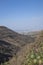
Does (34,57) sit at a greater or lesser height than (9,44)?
lesser

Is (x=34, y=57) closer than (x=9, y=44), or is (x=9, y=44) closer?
(x=34, y=57)

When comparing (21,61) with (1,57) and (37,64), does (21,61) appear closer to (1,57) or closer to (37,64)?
(37,64)

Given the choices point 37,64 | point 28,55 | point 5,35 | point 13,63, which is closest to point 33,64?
point 37,64

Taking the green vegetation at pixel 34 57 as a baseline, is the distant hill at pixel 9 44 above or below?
above

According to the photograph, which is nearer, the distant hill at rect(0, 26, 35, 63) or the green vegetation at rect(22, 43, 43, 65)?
the green vegetation at rect(22, 43, 43, 65)

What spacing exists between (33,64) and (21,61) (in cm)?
103

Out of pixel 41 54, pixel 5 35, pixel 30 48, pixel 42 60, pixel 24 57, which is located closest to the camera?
pixel 42 60

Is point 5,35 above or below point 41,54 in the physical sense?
above

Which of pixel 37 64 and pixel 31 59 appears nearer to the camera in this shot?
pixel 37 64

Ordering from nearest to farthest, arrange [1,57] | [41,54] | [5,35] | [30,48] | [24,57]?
[41,54], [24,57], [30,48], [1,57], [5,35]

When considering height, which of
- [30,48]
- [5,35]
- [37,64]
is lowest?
[37,64]

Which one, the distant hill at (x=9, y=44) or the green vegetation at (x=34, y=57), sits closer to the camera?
the green vegetation at (x=34, y=57)

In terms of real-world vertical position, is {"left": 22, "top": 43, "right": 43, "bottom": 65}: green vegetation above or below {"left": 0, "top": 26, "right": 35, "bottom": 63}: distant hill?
below

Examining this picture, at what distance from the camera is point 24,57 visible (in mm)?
9289
